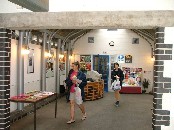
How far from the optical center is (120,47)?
16844 mm

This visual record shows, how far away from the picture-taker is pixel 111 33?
55.3 ft

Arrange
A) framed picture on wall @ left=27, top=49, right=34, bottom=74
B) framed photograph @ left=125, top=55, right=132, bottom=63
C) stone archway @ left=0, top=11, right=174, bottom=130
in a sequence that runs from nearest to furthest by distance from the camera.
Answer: stone archway @ left=0, top=11, right=174, bottom=130 < framed picture on wall @ left=27, top=49, right=34, bottom=74 < framed photograph @ left=125, top=55, right=132, bottom=63

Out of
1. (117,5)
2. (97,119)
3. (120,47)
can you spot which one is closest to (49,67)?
(97,119)

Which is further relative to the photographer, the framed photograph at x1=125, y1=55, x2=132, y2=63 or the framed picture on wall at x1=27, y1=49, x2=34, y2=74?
the framed photograph at x1=125, y1=55, x2=132, y2=63

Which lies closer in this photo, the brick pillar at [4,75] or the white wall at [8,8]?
the white wall at [8,8]

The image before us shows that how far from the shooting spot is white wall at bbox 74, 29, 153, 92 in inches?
654

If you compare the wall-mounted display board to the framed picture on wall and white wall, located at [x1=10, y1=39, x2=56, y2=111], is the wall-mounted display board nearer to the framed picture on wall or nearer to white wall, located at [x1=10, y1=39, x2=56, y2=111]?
white wall, located at [x1=10, y1=39, x2=56, y2=111]

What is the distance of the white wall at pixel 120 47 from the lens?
16609 millimetres

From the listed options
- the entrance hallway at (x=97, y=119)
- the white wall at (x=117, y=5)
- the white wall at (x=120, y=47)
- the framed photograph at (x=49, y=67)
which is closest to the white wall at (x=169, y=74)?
the white wall at (x=117, y=5)

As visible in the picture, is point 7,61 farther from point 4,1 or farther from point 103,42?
point 103,42

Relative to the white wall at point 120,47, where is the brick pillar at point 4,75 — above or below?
below

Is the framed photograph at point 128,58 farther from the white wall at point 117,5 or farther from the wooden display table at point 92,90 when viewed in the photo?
the white wall at point 117,5

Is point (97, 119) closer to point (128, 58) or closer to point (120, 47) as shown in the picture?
point (128, 58)

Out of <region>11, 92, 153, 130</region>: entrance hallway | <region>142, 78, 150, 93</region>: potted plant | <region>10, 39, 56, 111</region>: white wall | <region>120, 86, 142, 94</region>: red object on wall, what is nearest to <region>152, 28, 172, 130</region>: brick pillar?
<region>11, 92, 153, 130</region>: entrance hallway
